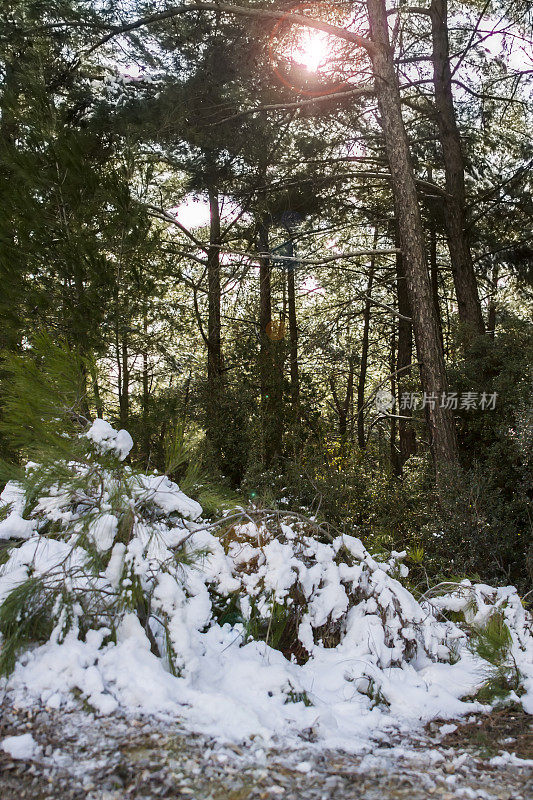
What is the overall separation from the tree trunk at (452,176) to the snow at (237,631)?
7.98m

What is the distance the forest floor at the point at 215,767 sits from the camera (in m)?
1.56

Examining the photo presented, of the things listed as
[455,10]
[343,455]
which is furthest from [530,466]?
[455,10]

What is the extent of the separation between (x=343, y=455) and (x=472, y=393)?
8.30 ft

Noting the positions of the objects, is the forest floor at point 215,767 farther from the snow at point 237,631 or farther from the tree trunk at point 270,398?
the tree trunk at point 270,398

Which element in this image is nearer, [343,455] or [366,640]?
[366,640]

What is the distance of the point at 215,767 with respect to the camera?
65.2 inches

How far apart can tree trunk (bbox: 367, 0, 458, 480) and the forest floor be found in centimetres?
613

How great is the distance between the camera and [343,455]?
10031 mm

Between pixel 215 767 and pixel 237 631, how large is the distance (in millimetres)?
769

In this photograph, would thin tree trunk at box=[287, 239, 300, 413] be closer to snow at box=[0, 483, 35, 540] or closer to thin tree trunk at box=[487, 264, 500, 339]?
thin tree trunk at box=[487, 264, 500, 339]

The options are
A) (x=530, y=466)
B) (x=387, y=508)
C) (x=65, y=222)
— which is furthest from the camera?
(x=387, y=508)

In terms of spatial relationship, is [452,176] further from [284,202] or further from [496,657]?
[496,657]

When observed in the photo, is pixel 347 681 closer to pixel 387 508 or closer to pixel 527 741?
pixel 527 741

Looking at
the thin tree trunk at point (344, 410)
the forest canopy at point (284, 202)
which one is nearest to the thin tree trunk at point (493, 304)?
the forest canopy at point (284, 202)
